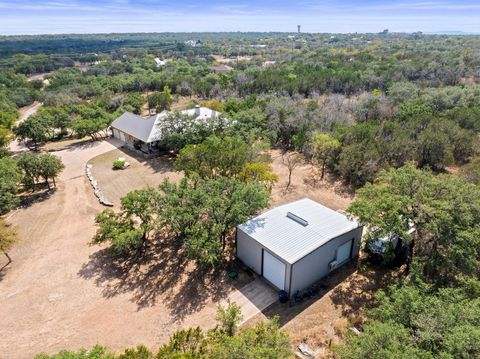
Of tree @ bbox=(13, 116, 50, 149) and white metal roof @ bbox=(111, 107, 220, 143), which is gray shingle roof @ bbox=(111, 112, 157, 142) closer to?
white metal roof @ bbox=(111, 107, 220, 143)

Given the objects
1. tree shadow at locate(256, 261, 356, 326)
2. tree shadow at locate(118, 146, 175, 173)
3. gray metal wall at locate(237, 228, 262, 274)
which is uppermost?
gray metal wall at locate(237, 228, 262, 274)

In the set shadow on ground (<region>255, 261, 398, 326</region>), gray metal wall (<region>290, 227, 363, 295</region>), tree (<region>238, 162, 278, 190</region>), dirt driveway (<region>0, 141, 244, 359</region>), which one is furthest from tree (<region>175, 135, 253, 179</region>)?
shadow on ground (<region>255, 261, 398, 326</region>)

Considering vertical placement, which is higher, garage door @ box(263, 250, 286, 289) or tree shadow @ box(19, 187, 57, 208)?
garage door @ box(263, 250, 286, 289)

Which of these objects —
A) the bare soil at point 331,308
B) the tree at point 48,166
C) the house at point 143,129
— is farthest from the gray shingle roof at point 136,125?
the bare soil at point 331,308

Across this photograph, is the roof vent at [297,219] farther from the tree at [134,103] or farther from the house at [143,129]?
the tree at [134,103]

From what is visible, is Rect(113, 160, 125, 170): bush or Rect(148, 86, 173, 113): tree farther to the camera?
Rect(148, 86, 173, 113): tree

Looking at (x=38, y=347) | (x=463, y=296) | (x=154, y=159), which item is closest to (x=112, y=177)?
(x=154, y=159)
